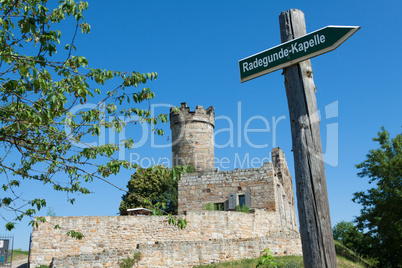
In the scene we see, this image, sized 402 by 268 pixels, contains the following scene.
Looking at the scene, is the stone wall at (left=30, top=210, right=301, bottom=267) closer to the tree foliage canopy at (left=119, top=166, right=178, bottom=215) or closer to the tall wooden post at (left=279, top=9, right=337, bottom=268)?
the tall wooden post at (left=279, top=9, right=337, bottom=268)

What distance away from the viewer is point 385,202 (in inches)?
834

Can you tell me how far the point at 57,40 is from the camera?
6754mm

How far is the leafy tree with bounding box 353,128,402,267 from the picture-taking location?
819 inches

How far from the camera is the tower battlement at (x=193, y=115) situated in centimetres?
2780

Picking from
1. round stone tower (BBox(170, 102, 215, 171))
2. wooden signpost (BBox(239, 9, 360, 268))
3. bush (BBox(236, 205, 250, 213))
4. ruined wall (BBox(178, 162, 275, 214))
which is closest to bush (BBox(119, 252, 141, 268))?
bush (BBox(236, 205, 250, 213))

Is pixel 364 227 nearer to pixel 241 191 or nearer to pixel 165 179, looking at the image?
pixel 241 191

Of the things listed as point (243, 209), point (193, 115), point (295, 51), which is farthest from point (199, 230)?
point (295, 51)

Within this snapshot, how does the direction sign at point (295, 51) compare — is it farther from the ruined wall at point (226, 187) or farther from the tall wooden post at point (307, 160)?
the ruined wall at point (226, 187)

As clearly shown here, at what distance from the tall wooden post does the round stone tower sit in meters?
22.9

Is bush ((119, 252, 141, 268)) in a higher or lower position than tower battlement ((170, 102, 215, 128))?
lower

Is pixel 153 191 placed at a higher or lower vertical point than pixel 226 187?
higher

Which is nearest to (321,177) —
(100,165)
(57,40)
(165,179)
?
(100,165)

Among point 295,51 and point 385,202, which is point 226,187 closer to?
point 385,202

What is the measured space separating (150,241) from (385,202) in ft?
43.2
